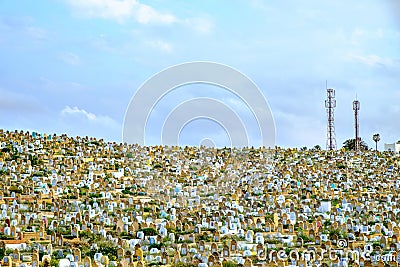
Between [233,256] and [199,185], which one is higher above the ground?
[199,185]

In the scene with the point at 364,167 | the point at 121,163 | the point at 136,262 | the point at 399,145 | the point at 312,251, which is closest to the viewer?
the point at 136,262

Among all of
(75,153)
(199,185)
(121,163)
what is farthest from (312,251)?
(75,153)

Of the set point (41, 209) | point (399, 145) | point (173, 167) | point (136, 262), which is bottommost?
point (136, 262)

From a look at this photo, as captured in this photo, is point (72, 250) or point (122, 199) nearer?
point (72, 250)

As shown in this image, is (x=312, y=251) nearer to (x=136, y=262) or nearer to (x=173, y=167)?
(x=136, y=262)

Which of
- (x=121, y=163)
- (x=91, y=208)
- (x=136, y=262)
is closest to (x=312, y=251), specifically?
(x=136, y=262)

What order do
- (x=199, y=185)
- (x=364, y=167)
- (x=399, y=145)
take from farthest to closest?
1. (x=399, y=145)
2. (x=364, y=167)
3. (x=199, y=185)
